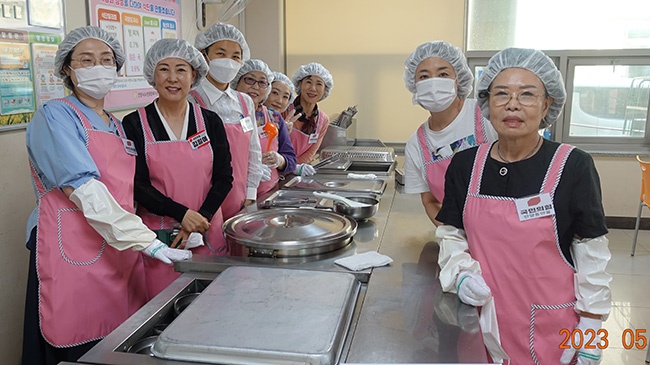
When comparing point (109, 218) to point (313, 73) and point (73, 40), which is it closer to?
point (73, 40)

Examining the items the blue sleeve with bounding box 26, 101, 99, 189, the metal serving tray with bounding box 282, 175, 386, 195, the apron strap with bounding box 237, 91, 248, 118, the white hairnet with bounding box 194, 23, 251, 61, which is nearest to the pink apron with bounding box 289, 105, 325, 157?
the metal serving tray with bounding box 282, 175, 386, 195

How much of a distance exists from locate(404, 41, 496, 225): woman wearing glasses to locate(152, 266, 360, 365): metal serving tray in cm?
66

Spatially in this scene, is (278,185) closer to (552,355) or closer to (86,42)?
(86,42)

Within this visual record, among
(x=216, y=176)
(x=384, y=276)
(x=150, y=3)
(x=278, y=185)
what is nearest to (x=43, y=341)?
(x=216, y=176)

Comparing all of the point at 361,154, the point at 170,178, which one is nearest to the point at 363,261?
the point at 170,178

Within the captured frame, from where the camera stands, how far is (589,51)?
16.3 ft

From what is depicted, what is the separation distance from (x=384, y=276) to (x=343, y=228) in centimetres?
29

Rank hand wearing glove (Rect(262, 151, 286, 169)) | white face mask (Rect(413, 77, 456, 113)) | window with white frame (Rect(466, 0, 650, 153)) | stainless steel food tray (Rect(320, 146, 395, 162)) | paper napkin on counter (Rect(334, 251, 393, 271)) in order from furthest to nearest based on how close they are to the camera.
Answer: window with white frame (Rect(466, 0, 650, 153)), stainless steel food tray (Rect(320, 146, 395, 162)), hand wearing glove (Rect(262, 151, 286, 169)), white face mask (Rect(413, 77, 456, 113)), paper napkin on counter (Rect(334, 251, 393, 271))

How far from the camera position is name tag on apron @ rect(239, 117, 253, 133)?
2.33m

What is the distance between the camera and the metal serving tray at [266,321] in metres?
0.95

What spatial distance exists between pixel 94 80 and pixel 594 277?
5.10 ft

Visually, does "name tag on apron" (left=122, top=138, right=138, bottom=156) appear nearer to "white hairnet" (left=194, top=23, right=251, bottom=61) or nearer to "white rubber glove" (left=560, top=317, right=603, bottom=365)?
"white hairnet" (left=194, top=23, right=251, bottom=61)

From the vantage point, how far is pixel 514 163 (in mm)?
1346

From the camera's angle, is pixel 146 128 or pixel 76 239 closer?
pixel 76 239
